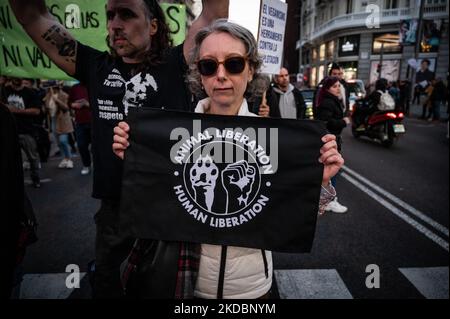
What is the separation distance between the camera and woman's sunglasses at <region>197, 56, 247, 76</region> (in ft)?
4.34

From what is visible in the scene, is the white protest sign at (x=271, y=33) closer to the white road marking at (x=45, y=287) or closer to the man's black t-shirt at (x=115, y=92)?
the man's black t-shirt at (x=115, y=92)

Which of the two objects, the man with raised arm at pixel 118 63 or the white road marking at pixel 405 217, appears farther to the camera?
the white road marking at pixel 405 217

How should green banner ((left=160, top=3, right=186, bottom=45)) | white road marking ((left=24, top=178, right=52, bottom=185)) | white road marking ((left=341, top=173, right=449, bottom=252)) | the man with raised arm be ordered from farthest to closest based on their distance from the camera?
white road marking ((left=24, top=178, right=52, bottom=185)) < white road marking ((left=341, top=173, right=449, bottom=252)) < green banner ((left=160, top=3, right=186, bottom=45)) < the man with raised arm

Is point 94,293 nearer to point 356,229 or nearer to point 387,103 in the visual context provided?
point 356,229

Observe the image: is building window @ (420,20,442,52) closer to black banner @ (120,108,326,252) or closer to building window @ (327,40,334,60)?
building window @ (327,40,334,60)

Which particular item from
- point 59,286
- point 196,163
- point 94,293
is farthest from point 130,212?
point 59,286

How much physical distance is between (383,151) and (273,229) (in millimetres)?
8176

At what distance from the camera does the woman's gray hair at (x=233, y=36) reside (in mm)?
1321

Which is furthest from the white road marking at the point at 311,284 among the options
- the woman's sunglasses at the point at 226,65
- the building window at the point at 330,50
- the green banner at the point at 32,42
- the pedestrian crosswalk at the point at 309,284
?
the green banner at the point at 32,42

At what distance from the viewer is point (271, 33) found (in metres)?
2.63

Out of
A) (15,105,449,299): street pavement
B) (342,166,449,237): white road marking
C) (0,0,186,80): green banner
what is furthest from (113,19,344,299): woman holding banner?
(342,166,449,237): white road marking

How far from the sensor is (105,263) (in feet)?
6.36

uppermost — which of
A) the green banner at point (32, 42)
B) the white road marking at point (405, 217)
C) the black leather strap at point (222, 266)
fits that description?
the green banner at point (32, 42)

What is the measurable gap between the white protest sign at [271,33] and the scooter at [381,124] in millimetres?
3776
